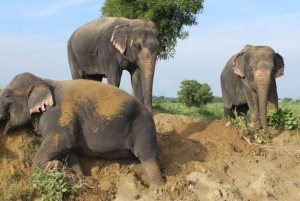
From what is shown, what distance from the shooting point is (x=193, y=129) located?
29.4 feet

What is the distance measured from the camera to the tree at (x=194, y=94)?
28.3 m

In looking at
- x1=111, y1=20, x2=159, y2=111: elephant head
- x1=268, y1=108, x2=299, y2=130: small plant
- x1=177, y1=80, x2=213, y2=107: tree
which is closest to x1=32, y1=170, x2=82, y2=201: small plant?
x1=111, y1=20, x2=159, y2=111: elephant head

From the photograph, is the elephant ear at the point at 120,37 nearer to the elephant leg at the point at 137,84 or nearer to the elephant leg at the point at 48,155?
the elephant leg at the point at 137,84

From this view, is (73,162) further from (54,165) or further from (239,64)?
(239,64)

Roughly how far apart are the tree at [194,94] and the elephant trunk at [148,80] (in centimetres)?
1865

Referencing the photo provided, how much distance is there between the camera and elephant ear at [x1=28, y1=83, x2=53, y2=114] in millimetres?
6684

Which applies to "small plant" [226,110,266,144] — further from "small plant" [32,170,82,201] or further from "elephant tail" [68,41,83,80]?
"elephant tail" [68,41,83,80]

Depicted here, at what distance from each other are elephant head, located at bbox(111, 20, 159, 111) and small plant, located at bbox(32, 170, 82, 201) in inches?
127

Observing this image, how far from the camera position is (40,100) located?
6.70 m

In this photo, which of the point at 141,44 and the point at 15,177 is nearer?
the point at 15,177

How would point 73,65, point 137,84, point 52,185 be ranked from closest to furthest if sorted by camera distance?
point 52,185 < point 137,84 < point 73,65

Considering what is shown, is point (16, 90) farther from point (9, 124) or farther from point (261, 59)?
point (261, 59)

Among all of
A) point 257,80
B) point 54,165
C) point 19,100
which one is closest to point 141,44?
point 257,80

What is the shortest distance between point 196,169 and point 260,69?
11.6 feet
